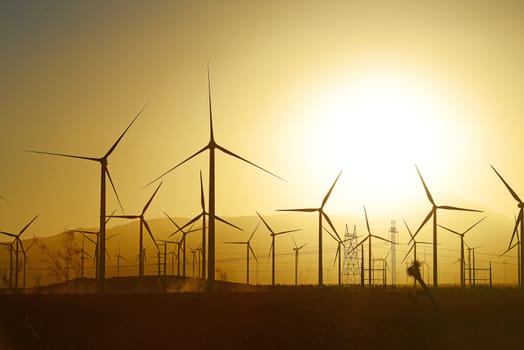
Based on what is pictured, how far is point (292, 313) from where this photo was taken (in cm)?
5788

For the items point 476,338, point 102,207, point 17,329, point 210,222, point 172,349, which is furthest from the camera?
point 102,207

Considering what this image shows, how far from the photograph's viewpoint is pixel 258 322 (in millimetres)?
54656

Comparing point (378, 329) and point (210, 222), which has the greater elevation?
point (210, 222)

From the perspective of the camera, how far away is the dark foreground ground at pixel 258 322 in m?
49.1

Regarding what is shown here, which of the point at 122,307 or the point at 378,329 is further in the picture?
the point at 122,307

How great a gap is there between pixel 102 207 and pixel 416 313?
2941 cm

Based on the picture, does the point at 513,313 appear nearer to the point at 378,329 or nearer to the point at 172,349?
the point at 378,329

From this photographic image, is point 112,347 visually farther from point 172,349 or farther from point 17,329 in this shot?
point 17,329

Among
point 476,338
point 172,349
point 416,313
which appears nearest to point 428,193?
point 416,313

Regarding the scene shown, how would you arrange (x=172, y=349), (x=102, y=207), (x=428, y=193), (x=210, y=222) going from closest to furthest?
(x=172, y=349), (x=210, y=222), (x=102, y=207), (x=428, y=193)

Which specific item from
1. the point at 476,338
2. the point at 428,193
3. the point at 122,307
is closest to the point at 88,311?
the point at 122,307

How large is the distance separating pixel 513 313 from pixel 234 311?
1685cm

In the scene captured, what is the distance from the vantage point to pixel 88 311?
5981 cm

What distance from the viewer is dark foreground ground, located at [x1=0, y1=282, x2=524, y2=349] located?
49062mm
